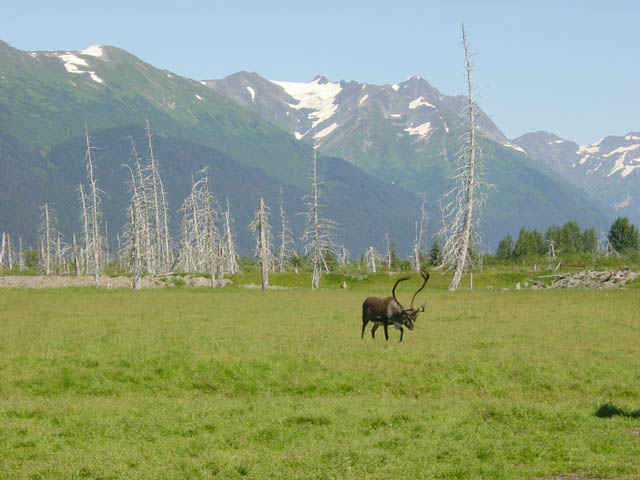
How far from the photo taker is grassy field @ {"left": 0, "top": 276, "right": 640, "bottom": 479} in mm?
14484

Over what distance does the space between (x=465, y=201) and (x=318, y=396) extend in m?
46.1

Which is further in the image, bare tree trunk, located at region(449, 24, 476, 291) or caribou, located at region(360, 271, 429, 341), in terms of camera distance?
bare tree trunk, located at region(449, 24, 476, 291)

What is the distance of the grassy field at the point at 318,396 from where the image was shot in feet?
47.5

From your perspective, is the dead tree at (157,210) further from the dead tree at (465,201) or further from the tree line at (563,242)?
the tree line at (563,242)

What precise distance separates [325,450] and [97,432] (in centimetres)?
599

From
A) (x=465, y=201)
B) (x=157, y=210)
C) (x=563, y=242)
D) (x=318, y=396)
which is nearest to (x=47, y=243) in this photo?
(x=157, y=210)

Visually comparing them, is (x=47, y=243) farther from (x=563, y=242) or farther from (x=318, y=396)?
(x=563, y=242)

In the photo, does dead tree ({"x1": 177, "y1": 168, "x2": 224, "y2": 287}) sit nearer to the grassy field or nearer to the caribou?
the grassy field

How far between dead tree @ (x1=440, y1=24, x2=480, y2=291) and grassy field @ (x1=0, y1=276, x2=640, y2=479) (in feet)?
84.3

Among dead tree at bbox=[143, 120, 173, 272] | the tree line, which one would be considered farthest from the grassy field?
the tree line

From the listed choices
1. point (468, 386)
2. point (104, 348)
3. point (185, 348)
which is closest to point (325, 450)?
point (468, 386)

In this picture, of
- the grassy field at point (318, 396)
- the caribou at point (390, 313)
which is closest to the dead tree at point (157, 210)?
the grassy field at point (318, 396)

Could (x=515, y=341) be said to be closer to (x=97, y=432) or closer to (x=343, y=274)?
(x=97, y=432)

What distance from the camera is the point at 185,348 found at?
26938 mm
